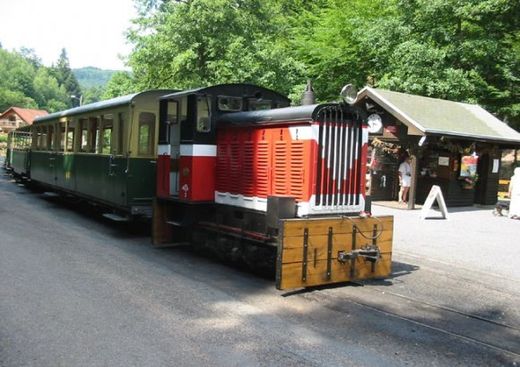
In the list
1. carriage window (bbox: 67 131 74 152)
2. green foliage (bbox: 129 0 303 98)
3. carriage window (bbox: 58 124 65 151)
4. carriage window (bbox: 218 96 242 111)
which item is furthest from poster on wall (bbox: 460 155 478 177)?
carriage window (bbox: 58 124 65 151)

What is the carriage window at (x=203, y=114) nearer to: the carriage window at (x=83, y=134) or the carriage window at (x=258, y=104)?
the carriage window at (x=258, y=104)

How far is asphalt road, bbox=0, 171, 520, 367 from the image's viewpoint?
455cm

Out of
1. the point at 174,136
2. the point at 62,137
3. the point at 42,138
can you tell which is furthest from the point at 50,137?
the point at 174,136

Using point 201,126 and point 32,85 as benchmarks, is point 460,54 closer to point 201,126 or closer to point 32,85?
point 201,126

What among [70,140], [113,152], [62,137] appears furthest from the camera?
[62,137]

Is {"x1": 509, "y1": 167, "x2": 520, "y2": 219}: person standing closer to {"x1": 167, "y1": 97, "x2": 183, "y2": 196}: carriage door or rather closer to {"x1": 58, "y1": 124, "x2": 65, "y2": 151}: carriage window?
{"x1": 167, "y1": 97, "x2": 183, "y2": 196}: carriage door

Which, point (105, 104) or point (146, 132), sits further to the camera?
point (105, 104)

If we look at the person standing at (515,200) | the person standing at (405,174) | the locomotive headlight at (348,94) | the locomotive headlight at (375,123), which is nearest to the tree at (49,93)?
the locomotive headlight at (375,123)

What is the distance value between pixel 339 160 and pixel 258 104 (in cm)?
222

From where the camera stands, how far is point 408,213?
600 inches

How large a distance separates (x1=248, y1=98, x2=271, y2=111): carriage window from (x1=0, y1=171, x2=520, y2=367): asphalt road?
2744 millimetres

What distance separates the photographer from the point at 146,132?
410 inches

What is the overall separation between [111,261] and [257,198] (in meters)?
2.51

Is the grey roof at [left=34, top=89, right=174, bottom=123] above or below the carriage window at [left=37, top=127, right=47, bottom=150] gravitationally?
above
